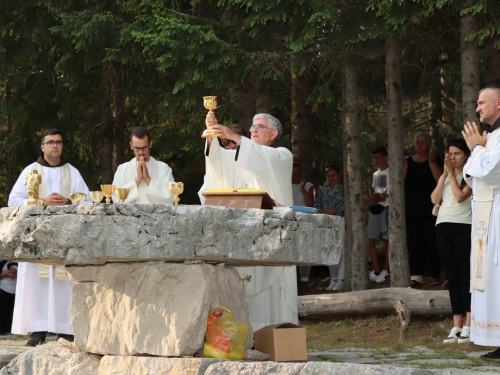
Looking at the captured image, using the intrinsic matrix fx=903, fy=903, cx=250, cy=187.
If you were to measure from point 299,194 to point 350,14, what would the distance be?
11.6 ft

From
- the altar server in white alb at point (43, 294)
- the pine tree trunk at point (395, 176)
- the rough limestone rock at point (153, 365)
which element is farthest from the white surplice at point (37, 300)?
the pine tree trunk at point (395, 176)

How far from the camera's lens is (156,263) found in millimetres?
6387

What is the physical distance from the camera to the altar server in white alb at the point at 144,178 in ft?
29.5

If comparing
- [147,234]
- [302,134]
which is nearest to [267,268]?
[147,234]

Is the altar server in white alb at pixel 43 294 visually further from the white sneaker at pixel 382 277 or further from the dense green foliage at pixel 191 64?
the white sneaker at pixel 382 277

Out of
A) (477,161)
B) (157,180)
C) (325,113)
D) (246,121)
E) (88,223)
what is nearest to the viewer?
(88,223)

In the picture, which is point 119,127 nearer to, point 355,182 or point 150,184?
point 355,182

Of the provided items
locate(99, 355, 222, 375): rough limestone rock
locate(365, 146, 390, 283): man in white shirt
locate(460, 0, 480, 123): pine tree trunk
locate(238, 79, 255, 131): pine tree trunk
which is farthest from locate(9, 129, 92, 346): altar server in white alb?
locate(365, 146, 390, 283): man in white shirt

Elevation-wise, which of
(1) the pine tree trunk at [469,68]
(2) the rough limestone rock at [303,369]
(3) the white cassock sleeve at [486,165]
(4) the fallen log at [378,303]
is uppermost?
(1) the pine tree trunk at [469,68]

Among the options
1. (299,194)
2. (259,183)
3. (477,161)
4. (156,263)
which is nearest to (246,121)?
(299,194)

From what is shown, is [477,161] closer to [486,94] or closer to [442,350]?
[486,94]

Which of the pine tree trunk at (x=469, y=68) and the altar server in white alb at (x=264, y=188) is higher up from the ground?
the pine tree trunk at (x=469, y=68)

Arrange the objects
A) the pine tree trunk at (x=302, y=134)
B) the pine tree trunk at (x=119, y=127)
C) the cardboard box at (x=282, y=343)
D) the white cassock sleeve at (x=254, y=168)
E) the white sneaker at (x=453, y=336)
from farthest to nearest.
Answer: the pine tree trunk at (x=119, y=127), the pine tree trunk at (x=302, y=134), the white sneaker at (x=453, y=336), the white cassock sleeve at (x=254, y=168), the cardboard box at (x=282, y=343)

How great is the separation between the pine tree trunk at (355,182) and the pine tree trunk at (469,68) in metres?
1.88
